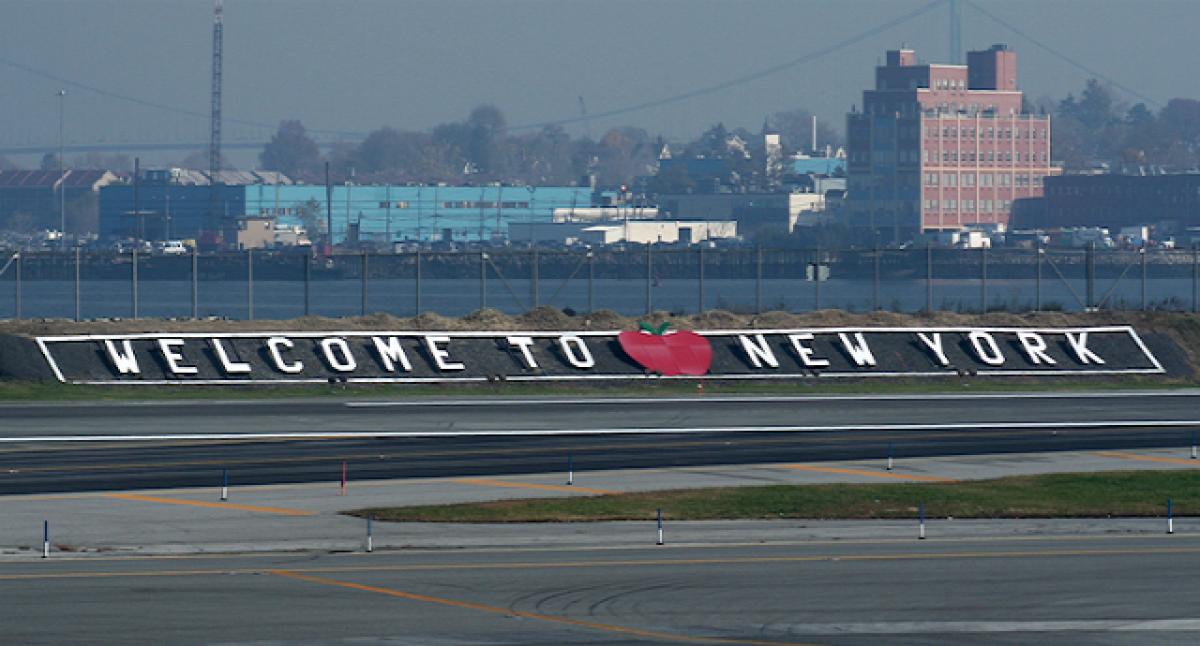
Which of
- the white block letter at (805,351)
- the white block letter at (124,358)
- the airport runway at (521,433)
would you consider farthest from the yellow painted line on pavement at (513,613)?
the white block letter at (805,351)

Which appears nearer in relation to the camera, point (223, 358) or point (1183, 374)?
point (223, 358)

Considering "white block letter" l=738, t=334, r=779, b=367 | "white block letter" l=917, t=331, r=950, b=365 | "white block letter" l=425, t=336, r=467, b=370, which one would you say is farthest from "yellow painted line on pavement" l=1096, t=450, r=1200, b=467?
"white block letter" l=425, t=336, r=467, b=370

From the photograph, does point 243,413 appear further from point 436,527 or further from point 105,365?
point 436,527

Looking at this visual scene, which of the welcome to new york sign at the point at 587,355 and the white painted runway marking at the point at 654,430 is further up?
the welcome to new york sign at the point at 587,355

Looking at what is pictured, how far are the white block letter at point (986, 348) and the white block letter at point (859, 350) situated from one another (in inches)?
199

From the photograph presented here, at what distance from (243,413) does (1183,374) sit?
4391 centimetres

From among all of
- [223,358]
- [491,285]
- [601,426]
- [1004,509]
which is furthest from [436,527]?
[491,285]

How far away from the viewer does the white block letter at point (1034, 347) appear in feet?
265

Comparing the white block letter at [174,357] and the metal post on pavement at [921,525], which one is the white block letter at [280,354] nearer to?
the white block letter at [174,357]

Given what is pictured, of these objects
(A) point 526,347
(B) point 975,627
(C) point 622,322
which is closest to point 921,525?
(B) point 975,627

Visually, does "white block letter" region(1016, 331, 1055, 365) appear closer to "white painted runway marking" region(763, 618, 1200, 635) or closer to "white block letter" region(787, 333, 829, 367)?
"white block letter" region(787, 333, 829, 367)

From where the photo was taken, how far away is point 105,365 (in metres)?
71.9

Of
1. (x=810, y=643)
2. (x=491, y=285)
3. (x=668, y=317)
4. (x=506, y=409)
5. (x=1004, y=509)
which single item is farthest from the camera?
(x=491, y=285)

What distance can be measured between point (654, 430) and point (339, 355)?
65.7ft
